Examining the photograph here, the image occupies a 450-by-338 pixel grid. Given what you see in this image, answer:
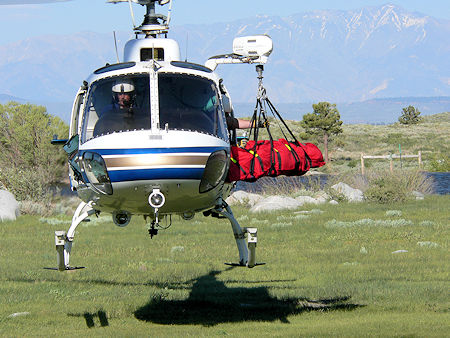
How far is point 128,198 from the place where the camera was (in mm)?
10289

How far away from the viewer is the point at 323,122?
9512 cm

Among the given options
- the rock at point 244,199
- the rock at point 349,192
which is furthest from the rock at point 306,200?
the rock at point 244,199

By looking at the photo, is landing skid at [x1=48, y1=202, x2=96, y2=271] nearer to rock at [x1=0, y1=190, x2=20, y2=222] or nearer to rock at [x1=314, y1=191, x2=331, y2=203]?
rock at [x1=0, y1=190, x2=20, y2=222]

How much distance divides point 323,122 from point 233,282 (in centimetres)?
7657

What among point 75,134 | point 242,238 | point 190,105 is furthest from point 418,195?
point 190,105

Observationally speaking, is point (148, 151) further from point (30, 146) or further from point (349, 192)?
point (30, 146)

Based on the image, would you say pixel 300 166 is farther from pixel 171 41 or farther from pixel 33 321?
pixel 33 321

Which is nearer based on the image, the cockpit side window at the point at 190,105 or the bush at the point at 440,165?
the cockpit side window at the point at 190,105

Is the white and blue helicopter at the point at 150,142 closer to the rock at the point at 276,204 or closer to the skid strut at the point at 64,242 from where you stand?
the skid strut at the point at 64,242

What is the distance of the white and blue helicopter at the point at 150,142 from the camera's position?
9922 mm

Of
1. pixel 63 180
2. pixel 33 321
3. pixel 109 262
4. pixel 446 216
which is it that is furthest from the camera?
pixel 63 180

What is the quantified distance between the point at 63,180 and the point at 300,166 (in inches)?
1526

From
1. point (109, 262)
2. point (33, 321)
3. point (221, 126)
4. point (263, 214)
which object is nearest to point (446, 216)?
point (263, 214)

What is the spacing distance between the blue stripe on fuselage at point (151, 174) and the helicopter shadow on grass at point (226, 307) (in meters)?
6.05
